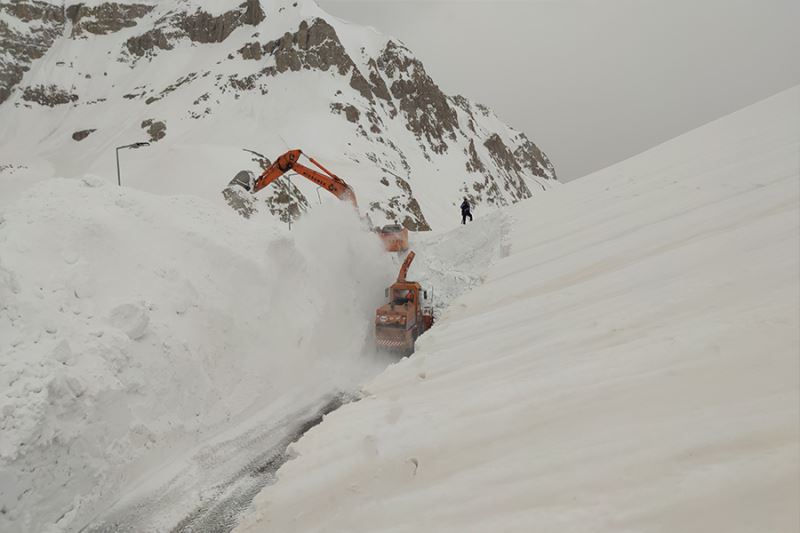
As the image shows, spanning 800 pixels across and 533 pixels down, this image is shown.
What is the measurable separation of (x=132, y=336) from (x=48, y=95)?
77.1 metres

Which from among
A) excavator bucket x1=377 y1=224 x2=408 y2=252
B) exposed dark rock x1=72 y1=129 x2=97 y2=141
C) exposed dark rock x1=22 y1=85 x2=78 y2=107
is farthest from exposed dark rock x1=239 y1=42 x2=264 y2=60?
excavator bucket x1=377 y1=224 x2=408 y2=252

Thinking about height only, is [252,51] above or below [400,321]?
above

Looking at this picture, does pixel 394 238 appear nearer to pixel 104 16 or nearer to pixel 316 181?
pixel 316 181

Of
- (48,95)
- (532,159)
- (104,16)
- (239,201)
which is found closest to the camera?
(239,201)

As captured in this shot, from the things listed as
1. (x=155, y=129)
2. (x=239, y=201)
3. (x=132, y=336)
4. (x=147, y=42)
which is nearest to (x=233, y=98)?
(x=155, y=129)

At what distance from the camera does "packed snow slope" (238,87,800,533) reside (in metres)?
1.44

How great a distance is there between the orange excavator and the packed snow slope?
1255cm

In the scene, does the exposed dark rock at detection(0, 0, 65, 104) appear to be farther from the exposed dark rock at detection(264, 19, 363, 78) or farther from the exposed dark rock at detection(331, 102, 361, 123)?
the exposed dark rock at detection(331, 102, 361, 123)

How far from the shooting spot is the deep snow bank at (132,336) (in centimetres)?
663

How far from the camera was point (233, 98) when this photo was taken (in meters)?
55.8

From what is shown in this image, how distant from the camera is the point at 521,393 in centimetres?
219

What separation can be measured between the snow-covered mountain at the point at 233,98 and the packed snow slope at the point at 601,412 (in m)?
32.3

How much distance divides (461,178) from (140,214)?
193 ft

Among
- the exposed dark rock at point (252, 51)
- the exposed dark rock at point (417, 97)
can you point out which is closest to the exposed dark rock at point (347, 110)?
the exposed dark rock at point (417, 97)
